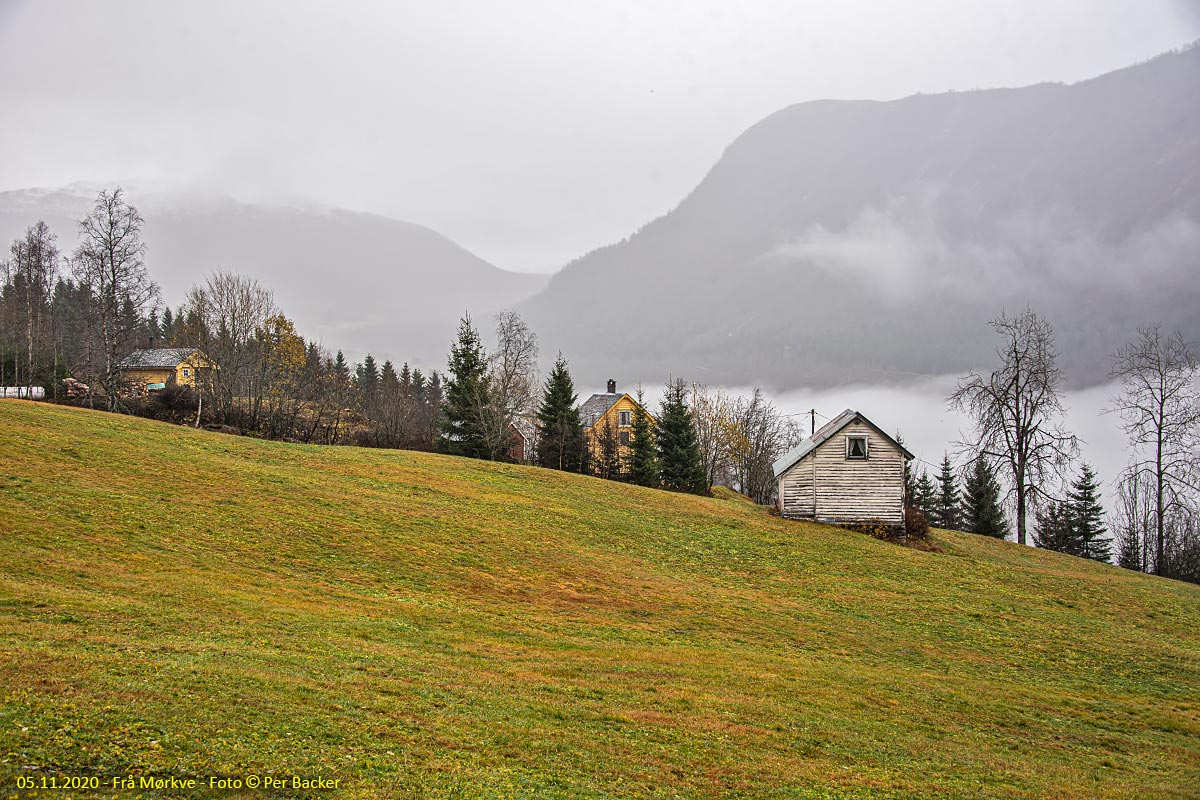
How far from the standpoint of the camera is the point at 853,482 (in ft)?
133

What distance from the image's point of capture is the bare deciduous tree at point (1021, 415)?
48.3 meters

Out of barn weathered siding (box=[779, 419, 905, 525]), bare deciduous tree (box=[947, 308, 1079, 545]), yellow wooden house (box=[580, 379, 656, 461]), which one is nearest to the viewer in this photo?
barn weathered siding (box=[779, 419, 905, 525])

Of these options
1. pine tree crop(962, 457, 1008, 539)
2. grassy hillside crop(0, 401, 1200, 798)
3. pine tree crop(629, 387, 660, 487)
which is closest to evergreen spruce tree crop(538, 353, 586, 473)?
pine tree crop(629, 387, 660, 487)

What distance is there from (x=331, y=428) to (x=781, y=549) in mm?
52379

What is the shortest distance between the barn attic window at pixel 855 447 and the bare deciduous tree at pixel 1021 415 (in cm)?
1305

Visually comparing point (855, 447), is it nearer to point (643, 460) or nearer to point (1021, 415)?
point (1021, 415)

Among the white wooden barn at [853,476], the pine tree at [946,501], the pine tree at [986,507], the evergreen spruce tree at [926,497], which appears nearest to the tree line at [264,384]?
the evergreen spruce tree at [926,497]

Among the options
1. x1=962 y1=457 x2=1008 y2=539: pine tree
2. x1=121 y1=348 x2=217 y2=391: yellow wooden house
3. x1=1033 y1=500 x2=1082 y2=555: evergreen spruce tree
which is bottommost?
x1=1033 y1=500 x2=1082 y2=555: evergreen spruce tree

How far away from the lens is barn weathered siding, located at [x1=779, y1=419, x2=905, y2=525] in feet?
132

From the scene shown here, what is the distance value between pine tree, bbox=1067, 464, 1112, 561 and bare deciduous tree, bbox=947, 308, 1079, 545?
58.6 feet

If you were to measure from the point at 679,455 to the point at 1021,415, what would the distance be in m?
26.5

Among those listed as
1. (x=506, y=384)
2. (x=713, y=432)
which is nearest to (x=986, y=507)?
(x=713, y=432)

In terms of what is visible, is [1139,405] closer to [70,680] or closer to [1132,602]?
[1132,602]

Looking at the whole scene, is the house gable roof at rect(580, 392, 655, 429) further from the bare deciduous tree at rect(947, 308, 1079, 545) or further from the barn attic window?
the barn attic window
